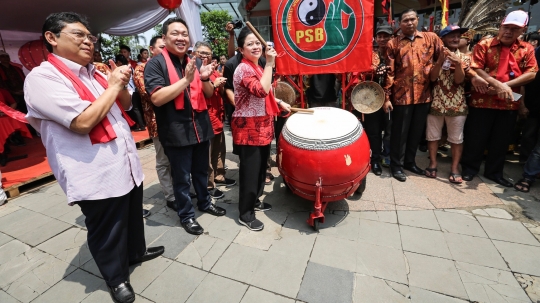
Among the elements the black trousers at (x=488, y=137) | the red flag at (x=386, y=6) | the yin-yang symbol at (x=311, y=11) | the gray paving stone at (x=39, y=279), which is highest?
the red flag at (x=386, y=6)

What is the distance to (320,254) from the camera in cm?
221

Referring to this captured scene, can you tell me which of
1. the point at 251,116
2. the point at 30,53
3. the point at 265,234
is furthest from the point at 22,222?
the point at 30,53

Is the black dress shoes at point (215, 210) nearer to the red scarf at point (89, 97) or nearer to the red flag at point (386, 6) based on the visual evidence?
the red scarf at point (89, 97)

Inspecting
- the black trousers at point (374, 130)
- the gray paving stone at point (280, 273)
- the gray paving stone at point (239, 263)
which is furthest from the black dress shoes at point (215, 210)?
the black trousers at point (374, 130)

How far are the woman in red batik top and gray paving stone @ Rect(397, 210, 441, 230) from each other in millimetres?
1418

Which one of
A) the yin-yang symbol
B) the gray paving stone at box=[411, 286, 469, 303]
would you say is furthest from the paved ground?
the yin-yang symbol

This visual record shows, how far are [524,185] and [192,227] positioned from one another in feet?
12.5

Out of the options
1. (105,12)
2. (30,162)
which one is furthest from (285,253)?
(105,12)

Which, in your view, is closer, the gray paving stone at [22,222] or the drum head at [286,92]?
the gray paving stone at [22,222]

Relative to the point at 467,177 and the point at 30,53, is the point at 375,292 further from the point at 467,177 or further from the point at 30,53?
the point at 30,53

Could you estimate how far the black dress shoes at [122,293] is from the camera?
1.83 metres

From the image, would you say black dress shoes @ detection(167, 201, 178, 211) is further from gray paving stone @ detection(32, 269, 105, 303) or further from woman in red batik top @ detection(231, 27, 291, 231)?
gray paving stone @ detection(32, 269, 105, 303)

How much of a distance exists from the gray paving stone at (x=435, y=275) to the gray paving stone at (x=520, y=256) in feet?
1.51

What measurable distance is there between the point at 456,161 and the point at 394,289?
97.4 inches
